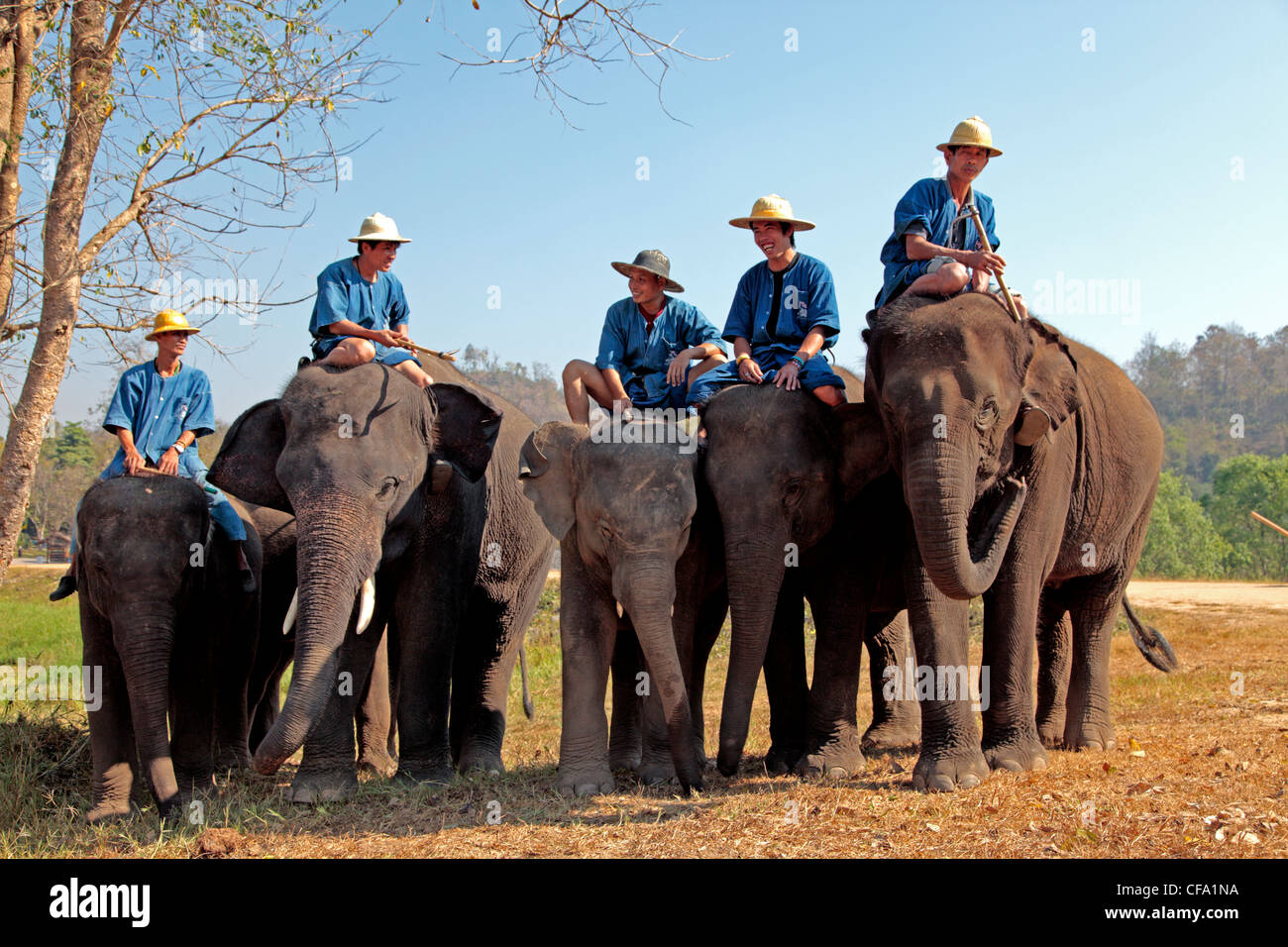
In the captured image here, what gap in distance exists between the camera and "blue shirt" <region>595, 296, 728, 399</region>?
8070mm

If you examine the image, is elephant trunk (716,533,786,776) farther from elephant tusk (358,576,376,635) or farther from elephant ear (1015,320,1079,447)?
elephant tusk (358,576,376,635)

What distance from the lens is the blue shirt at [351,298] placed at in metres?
7.66

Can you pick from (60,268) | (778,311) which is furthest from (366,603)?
(60,268)

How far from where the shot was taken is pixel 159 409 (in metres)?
7.67

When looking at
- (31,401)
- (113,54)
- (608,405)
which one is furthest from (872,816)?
(113,54)

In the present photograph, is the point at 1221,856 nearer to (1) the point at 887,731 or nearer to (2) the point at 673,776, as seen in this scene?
(2) the point at 673,776

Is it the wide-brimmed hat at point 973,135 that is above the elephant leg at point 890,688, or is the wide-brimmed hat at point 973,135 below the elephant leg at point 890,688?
above

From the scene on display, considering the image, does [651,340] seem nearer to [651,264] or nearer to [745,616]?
[651,264]

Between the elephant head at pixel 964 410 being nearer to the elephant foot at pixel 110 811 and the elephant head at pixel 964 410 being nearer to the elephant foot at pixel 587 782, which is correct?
the elephant foot at pixel 587 782

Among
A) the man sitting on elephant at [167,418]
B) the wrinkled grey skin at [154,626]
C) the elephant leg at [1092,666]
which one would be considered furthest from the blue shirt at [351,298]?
the elephant leg at [1092,666]

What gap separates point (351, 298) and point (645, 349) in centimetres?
200

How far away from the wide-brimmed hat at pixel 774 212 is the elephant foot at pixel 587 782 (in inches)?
147

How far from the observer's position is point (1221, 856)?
521 cm

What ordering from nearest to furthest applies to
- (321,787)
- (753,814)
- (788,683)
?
(753,814) < (321,787) < (788,683)
